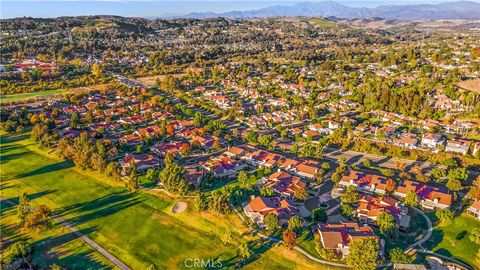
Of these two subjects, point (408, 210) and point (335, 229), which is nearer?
point (335, 229)

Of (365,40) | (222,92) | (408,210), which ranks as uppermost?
(365,40)

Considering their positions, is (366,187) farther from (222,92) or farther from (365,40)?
(365,40)

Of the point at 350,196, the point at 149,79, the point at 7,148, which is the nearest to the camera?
the point at 350,196

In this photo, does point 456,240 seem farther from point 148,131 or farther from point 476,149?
point 148,131

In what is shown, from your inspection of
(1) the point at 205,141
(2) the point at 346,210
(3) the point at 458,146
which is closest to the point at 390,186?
(2) the point at 346,210

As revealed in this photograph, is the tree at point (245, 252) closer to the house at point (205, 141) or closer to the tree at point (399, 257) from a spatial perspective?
the tree at point (399, 257)

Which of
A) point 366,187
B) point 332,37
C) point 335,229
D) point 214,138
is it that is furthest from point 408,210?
point 332,37
